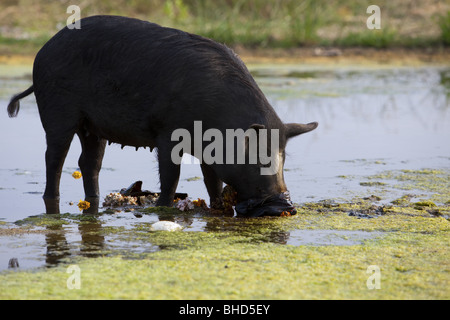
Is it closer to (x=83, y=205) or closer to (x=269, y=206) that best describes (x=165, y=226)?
(x=269, y=206)

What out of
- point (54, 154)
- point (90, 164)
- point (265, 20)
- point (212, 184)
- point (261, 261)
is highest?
point (265, 20)

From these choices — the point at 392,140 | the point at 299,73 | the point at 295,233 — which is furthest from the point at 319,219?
the point at 299,73

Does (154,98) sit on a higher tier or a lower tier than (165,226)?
higher

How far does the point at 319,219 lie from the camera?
19.2 feet

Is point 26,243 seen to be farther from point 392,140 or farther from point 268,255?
point 392,140

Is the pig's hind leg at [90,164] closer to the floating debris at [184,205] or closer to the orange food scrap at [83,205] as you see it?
the orange food scrap at [83,205]

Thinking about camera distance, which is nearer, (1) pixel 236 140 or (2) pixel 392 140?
(1) pixel 236 140

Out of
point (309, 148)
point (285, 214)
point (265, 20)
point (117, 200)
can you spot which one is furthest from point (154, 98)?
point (265, 20)

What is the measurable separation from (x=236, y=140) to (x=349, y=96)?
7.62 metres

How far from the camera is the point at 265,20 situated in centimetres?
1912

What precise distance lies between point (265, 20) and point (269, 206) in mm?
13922

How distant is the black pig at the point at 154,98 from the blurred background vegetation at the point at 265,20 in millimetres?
10784

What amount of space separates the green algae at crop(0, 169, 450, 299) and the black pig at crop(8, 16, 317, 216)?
0.33 metres
